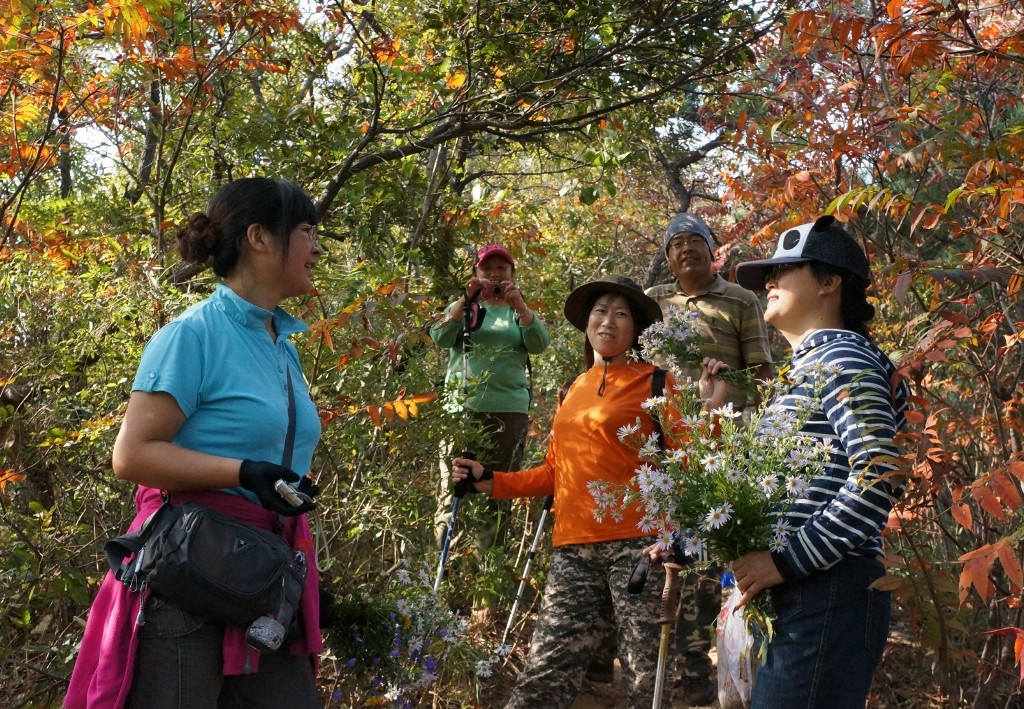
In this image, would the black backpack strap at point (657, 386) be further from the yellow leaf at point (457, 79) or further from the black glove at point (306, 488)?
the yellow leaf at point (457, 79)

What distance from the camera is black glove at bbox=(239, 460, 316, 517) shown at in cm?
217

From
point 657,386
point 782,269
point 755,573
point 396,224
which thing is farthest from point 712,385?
point 396,224

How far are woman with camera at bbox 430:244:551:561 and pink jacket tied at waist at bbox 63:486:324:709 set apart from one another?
3.12 m

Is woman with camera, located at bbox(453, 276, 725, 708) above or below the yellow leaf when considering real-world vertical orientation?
below

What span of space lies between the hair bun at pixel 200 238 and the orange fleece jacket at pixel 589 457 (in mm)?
1741

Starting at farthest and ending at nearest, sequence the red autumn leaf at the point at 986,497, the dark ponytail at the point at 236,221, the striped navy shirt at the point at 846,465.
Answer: the dark ponytail at the point at 236,221, the red autumn leaf at the point at 986,497, the striped navy shirt at the point at 846,465

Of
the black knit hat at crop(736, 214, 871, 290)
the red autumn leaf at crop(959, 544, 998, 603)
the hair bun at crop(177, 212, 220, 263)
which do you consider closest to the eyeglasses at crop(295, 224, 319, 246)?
the hair bun at crop(177, 212, 220, 263)

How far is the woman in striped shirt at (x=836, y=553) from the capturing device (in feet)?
7.50

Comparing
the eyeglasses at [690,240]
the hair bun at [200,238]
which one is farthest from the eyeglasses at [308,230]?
the eyeglasses at [690,240]

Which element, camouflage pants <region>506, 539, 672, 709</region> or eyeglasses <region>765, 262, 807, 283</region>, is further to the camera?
camouflage pants <region>506, 539, 672, 709</region>

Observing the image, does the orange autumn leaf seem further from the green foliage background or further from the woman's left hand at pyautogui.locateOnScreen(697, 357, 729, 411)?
the woman's left hand at pyautogui.locateOnScreen(697, 357, 729, 411)

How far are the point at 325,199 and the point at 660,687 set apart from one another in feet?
10.4

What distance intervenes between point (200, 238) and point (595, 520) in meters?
1.87

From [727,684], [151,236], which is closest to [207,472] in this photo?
[727,684]
